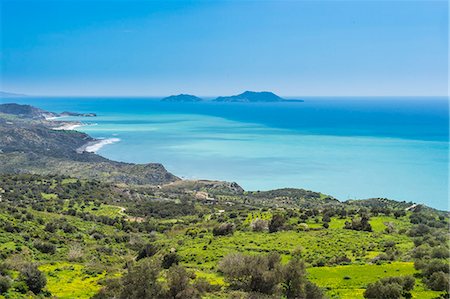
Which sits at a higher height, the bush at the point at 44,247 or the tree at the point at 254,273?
the tree at the point at 254,273

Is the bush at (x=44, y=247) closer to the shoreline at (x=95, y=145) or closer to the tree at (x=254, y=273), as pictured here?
the tree at (x=254, y=273)

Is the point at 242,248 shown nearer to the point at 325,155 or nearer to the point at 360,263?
the point at 360,263

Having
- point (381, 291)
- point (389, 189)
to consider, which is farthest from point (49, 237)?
point (389, 189)

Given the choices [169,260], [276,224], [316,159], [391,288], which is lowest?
[316,159]

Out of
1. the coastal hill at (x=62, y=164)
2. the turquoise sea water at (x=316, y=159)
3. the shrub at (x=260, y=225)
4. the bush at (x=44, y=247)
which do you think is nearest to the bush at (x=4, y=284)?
the bush at (x=44, y=247)

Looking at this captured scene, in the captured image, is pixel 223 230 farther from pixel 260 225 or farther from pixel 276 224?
pixel 276 224

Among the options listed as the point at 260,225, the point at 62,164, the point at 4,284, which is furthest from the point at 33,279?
the point at 62,164
